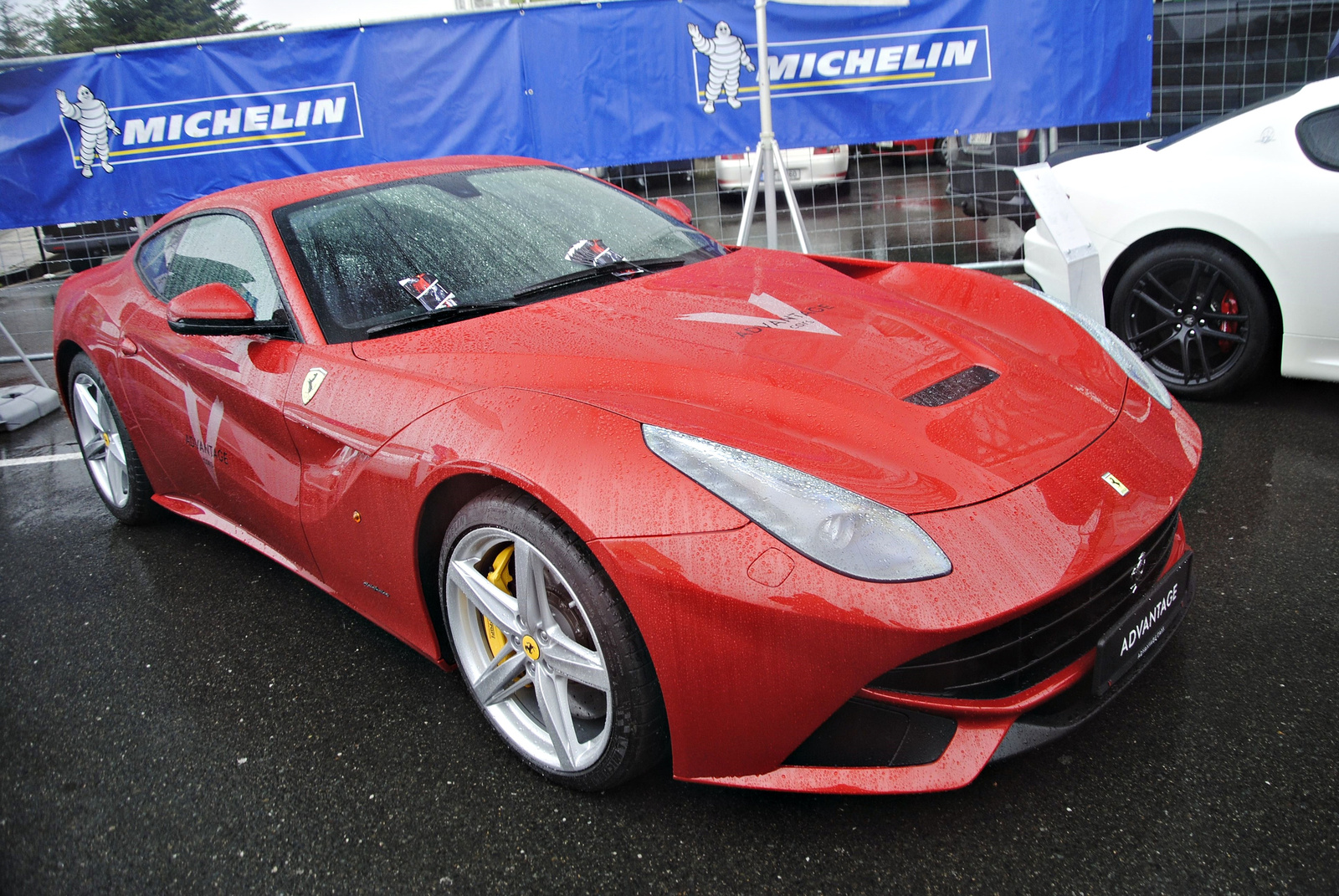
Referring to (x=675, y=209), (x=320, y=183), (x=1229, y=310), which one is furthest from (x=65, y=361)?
(x=1229, y=310)

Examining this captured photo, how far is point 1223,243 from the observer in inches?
143

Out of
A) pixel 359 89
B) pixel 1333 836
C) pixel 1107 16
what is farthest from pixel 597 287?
pixel 1107 16

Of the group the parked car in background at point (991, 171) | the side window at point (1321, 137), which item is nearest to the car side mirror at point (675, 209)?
the side window at point (1321, 137)

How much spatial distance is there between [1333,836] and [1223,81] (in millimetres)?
6680

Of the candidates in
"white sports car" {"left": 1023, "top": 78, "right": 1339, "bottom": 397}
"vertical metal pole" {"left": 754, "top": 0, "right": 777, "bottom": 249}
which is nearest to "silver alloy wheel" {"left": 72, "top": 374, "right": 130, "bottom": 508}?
"vertical metal pole" {"left": 754, "top": 0, "right": 777, "bottom": 249}

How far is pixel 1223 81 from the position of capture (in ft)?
21.9

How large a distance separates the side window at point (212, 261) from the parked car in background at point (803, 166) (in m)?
3.80

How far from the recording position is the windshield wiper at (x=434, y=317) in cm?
231

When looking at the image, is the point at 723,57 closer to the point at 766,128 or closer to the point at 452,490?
the point at 766,128

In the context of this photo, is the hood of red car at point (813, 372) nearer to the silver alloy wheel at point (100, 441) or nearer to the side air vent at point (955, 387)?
the side air vent at point (955, 387)

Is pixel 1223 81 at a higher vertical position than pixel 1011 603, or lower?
higher

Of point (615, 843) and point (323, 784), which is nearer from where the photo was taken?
point (615, 843)

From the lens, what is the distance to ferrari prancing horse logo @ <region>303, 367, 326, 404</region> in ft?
7.47

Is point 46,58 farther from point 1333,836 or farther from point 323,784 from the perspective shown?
point 1333,836
